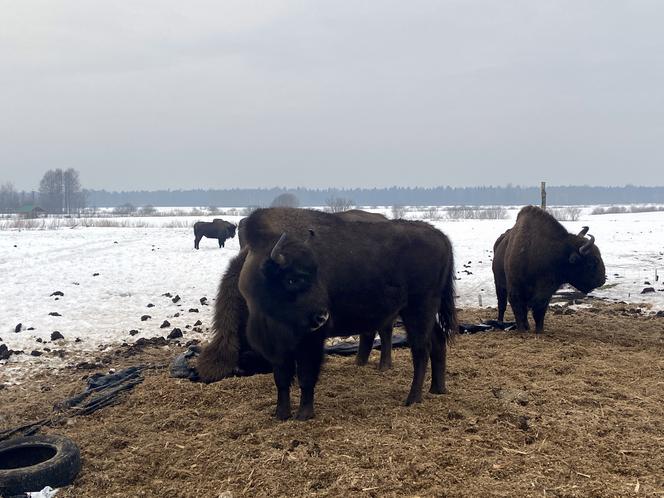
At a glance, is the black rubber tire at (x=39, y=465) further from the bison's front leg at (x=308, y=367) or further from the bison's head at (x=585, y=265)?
the bison's head at (x=585, y=265)

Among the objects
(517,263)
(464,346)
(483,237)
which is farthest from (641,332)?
(483,237)

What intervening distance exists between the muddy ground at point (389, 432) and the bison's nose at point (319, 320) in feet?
3.40

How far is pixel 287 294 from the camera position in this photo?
20.5 ft

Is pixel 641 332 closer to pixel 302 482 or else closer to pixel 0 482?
pixel 302 482

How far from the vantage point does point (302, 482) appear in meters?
4.80

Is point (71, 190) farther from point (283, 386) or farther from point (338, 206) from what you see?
point (283, 386)

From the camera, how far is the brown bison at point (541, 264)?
11.2 meters

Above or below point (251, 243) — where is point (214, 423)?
below

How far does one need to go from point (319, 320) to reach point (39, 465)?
2.87m

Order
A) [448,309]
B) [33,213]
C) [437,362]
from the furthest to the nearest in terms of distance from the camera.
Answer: [33,213]
[448,309]
[437,362]

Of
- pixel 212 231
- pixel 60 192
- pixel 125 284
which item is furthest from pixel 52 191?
pixel 125 284

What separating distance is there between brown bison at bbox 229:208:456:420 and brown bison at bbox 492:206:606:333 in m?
4.12

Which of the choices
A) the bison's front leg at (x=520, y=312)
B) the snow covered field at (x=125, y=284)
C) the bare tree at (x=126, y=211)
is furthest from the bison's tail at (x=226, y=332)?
the bare tree at (x=126, y=211)

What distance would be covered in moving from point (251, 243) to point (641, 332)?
782 cm
